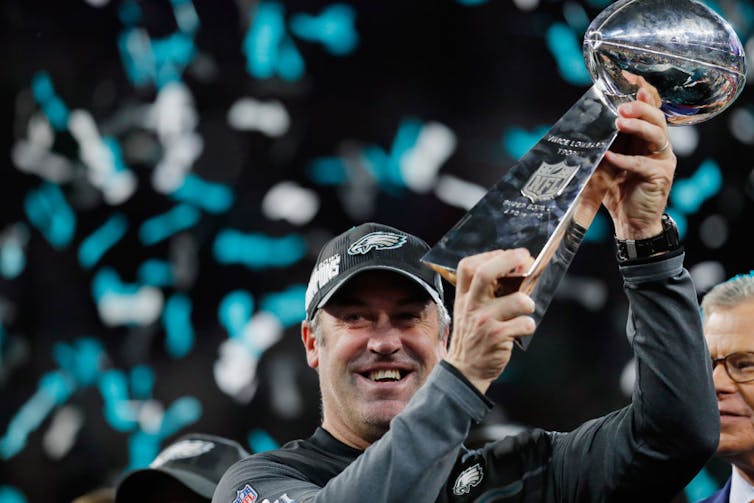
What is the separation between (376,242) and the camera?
1.63m

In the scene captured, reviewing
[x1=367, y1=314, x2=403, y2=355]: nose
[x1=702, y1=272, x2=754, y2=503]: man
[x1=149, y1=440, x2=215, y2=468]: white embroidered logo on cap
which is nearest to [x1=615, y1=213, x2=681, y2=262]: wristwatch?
[x1=367, y1=314, x2=403, y2=355]: nose

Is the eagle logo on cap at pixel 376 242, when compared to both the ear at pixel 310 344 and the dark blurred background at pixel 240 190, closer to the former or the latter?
the ear at pixel 310 344

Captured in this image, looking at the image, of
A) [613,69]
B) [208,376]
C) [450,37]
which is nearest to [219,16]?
[450,37]

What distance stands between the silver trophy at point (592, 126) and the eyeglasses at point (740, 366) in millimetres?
622

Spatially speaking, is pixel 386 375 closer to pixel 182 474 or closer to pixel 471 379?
pixel 471 379

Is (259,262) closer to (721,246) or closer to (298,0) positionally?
(298,0)

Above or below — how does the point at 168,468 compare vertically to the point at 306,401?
above

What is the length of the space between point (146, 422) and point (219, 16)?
3.90 feet

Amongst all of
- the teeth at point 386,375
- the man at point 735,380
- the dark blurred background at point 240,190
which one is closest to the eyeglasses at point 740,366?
the man at point 735,380

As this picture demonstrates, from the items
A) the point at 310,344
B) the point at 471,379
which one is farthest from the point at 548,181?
the point at 310,344

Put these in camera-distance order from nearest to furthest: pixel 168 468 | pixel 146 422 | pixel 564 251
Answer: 1. pixel 564 251
2. pixel 168 468
3. pixel 146 422

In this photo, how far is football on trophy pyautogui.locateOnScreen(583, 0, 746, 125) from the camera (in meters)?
1.26

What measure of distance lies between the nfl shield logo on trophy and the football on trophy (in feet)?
0.45

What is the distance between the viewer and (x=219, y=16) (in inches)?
126
